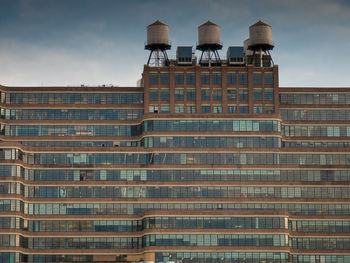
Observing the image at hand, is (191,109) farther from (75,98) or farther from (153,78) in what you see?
(75,98)

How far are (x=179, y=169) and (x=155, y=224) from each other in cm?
1303

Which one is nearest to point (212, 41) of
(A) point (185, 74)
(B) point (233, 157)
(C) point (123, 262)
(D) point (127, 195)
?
(A) point (185, 74)

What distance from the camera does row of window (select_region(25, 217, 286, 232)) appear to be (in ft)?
564

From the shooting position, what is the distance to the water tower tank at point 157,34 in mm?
186750

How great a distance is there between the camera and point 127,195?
175500mm

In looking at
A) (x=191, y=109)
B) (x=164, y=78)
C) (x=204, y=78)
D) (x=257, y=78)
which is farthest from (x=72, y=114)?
(x=257, y=78)

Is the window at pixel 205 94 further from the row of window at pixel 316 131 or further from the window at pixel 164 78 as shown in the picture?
the row of window at pixel 316 131

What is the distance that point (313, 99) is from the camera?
18550cm

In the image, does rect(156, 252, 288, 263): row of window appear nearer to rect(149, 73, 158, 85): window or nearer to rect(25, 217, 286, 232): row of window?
→ rect(25, 217, 286, 232): row of window

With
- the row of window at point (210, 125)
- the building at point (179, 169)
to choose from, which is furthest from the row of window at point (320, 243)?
the row of window at point (210, 125)

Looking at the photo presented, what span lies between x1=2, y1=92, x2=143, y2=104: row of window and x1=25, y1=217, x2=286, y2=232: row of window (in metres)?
27.6

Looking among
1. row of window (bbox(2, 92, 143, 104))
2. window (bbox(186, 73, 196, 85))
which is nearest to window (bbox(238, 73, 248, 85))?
window (bbox(186, 73, 196, 85))

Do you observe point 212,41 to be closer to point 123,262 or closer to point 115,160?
point 115,160

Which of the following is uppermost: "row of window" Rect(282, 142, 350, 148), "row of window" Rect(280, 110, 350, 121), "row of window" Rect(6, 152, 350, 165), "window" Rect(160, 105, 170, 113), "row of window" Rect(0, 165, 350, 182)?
"window" Rect(160, 105, 170, 113)
